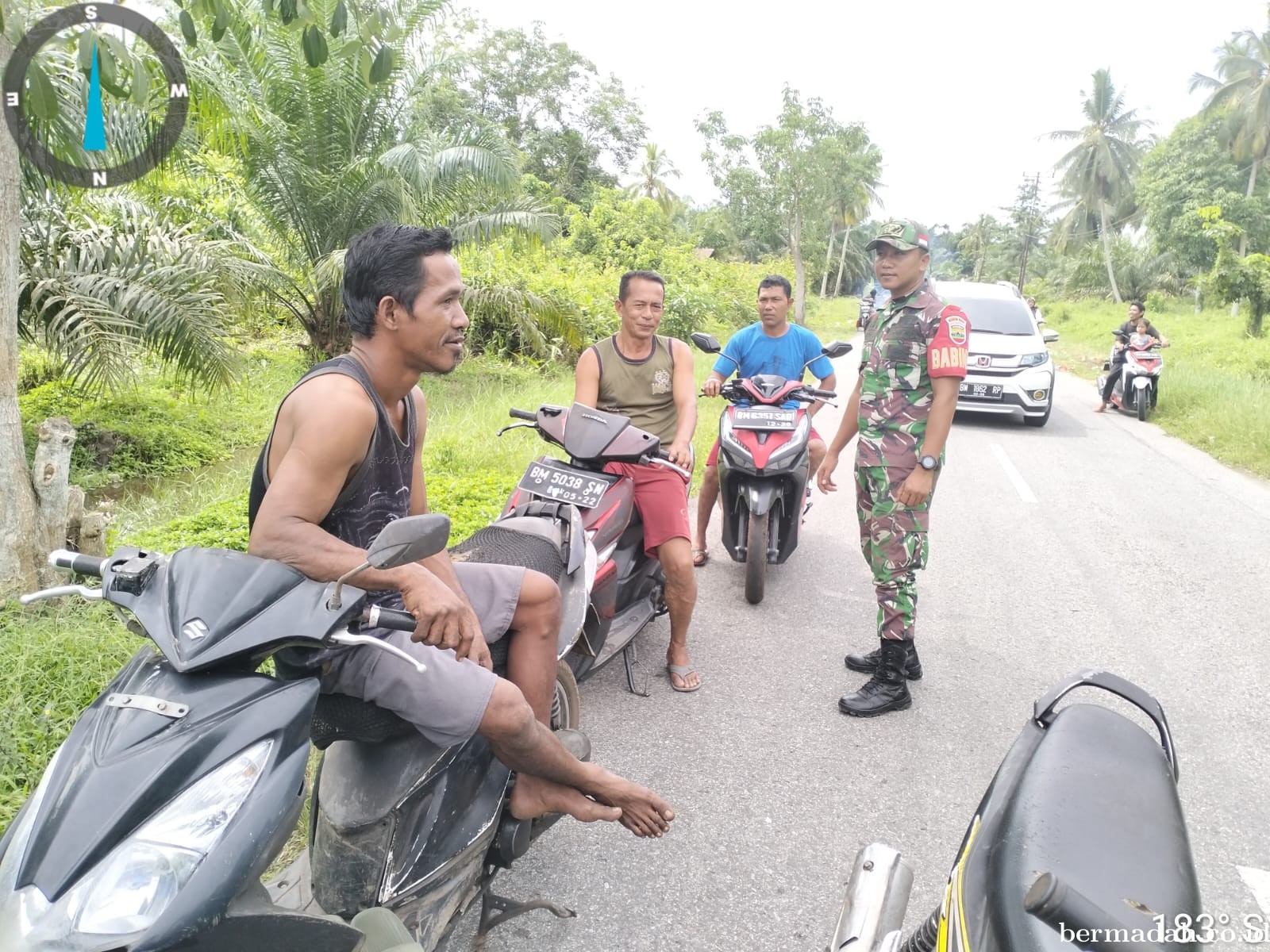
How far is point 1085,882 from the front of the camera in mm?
1180

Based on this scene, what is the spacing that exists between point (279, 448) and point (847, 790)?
2.14 meters

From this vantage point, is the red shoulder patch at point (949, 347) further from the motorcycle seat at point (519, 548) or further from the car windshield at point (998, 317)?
the car windshield at point (998, 317)

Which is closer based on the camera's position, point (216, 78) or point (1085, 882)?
point (1085, 882)

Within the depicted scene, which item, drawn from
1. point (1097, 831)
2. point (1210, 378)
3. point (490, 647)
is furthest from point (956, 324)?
point (1210, 378)

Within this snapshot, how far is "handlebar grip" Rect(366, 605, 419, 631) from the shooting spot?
157 cm

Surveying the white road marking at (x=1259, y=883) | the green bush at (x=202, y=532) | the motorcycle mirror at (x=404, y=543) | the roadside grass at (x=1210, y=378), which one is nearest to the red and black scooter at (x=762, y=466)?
the white road marking at (x=1259, y=883)

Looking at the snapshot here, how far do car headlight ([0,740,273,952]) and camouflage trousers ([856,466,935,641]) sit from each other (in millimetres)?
2661

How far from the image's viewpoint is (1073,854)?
1234mm

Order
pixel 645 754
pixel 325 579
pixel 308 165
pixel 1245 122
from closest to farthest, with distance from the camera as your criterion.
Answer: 1. pixel 325 579
2. pixel 645 754
3. pixel 308 165
4. pixel 1245 122

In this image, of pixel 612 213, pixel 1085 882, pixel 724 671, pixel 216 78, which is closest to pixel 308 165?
pixel 216 78

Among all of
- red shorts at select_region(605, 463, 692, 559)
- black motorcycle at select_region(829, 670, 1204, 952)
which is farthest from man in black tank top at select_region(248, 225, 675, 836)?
red shorts at select_region(605, 463, 692, 559)

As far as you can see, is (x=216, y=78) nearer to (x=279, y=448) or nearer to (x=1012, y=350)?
(x=279, y=448)
